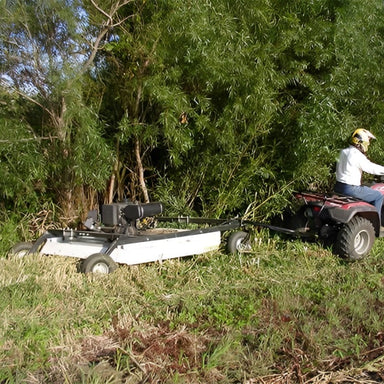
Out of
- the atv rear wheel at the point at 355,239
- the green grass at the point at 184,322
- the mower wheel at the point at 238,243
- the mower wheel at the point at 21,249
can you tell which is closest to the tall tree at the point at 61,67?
the mower wheel at the point at 21,249

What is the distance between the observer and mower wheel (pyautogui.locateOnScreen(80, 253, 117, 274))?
4.75m

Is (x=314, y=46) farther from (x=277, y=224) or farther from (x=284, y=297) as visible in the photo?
(x=284, y=297)

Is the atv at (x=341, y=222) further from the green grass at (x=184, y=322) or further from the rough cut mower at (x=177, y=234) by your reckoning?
the green grass at (x=184, y=322)

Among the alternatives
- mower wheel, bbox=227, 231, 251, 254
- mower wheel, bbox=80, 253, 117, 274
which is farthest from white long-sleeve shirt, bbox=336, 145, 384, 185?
mower wheel, bbox=80, 253, 117, 274

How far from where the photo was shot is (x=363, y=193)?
618 cm

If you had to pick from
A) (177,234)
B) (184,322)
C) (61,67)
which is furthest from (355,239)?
(61,67)

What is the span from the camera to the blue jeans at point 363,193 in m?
6.16

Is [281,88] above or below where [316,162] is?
above

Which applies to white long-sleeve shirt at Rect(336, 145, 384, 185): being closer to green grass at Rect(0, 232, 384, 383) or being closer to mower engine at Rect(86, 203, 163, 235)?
green grass at Rect(0, 232, 384, 383)

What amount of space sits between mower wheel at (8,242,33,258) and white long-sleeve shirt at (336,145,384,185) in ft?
13.2

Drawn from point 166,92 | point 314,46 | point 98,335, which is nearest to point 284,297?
point 98,335

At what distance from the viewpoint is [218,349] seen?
10.0ft

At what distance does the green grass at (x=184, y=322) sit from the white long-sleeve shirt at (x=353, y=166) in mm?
1322

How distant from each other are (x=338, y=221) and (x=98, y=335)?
342 cm
